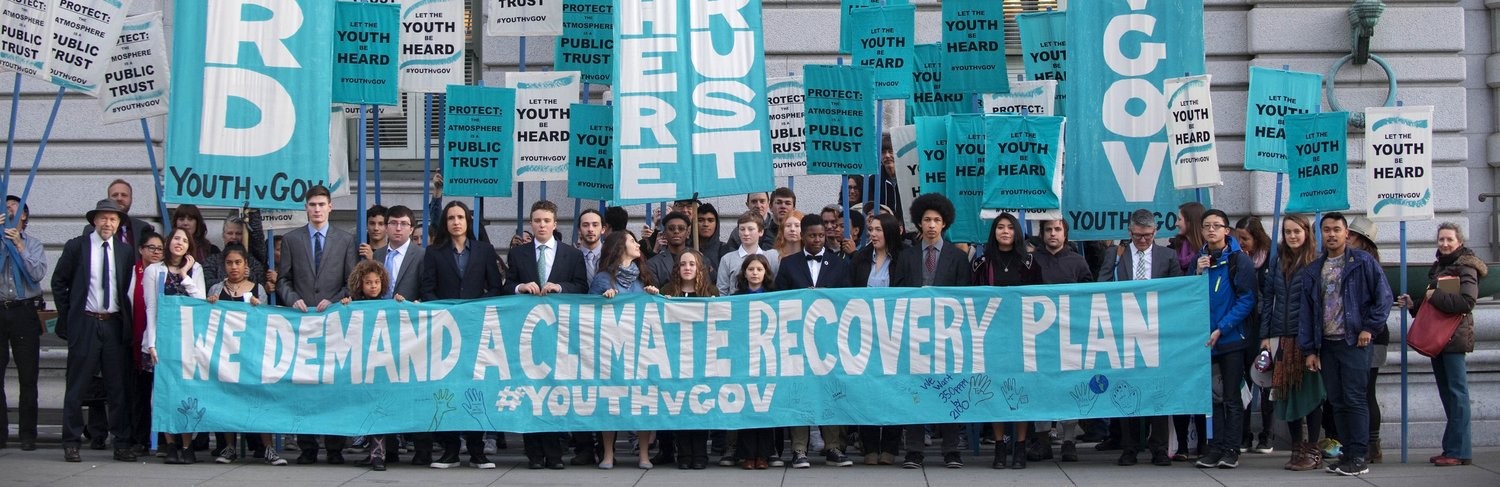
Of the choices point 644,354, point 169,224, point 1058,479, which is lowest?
point 1058,479

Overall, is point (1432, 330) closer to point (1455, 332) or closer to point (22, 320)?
point (1455, 332)

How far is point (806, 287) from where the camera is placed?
36.2ft

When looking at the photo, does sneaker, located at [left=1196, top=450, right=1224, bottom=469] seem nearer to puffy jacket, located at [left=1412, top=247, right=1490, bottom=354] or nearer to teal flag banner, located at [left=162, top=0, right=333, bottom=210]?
puffy jacket, located at [left=1412, top=247, right=1490, bottom=354]

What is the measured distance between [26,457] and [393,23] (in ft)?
13.7

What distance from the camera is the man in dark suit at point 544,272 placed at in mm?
10922

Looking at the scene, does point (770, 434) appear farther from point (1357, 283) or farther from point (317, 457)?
point (1357, 283)

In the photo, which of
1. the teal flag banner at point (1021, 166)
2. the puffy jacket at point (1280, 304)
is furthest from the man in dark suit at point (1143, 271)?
the teal flag banner at point (1021, 166)

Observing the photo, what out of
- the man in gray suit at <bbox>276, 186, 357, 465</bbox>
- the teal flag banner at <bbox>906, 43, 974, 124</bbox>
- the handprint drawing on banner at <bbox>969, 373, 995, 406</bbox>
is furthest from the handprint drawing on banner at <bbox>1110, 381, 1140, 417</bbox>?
the man in gray suit at <bbox>276, 186, 357, 465</bbox>

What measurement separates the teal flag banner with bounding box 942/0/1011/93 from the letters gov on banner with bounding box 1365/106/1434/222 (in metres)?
3.05

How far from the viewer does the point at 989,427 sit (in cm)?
1129

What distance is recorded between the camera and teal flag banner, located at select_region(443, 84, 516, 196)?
12.6m

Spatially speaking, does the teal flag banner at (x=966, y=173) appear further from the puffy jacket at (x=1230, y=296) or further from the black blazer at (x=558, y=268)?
the black blazer at (x=558, y=268)

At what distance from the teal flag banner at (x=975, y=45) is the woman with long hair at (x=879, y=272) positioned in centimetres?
237

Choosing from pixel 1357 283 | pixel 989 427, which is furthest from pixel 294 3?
pixel 1357 283
